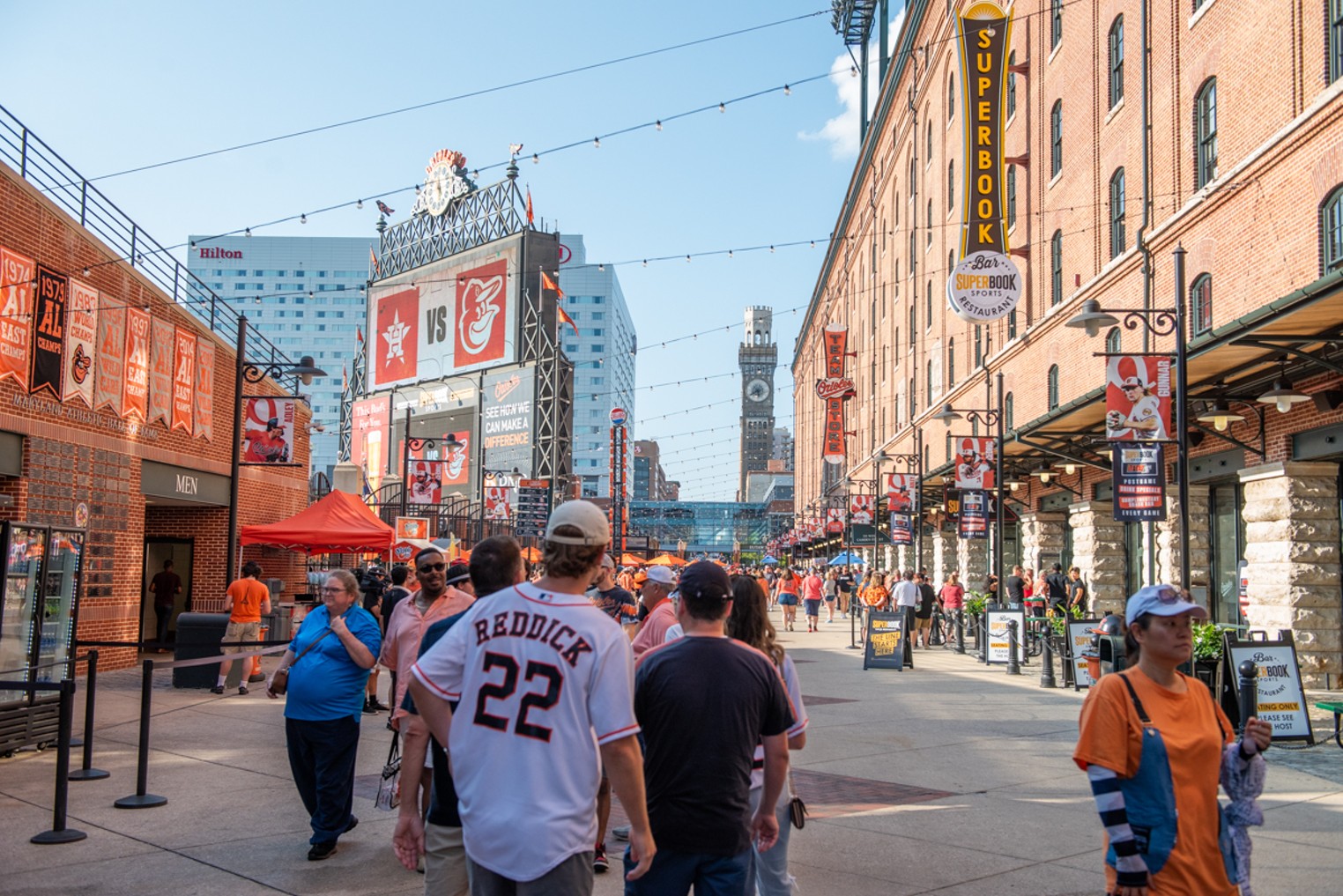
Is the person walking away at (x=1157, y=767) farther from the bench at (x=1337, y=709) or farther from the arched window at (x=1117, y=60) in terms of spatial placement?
the arched window at (x=1117, y=60)

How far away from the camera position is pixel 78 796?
9.58 meters

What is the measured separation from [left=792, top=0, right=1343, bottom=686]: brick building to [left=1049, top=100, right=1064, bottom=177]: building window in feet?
0.21

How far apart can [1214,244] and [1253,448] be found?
4.13m

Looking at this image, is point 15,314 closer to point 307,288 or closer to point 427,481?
point 427,481

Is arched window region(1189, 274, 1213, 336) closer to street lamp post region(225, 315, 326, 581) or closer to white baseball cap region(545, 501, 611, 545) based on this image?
street lamp post region(225, 315, 326, 581)

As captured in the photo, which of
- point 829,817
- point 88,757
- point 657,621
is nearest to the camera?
point 657,621

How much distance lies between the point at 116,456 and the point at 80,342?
2.37 meters

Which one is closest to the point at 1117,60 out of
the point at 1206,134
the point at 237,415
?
the point at 1206,134

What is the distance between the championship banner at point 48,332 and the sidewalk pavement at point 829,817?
16.3 ft

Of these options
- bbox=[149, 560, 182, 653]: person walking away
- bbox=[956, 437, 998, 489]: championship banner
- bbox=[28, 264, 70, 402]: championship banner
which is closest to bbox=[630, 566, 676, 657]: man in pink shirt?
bbox=[28, 264, 70, 402]: championship banner

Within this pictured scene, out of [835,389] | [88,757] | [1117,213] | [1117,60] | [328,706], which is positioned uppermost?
[1117,60]

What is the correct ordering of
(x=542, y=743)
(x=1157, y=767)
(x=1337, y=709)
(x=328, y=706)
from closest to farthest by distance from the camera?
(x=542, y=743)
(x=1157, y=767)
(x=328, y=706)
(x=1337, y=709)

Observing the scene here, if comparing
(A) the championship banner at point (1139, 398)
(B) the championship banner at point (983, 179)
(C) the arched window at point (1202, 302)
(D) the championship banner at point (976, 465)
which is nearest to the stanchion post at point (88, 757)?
(A) the championship banner at point (1139, 398)

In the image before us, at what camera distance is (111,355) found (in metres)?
19.3
